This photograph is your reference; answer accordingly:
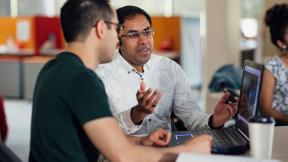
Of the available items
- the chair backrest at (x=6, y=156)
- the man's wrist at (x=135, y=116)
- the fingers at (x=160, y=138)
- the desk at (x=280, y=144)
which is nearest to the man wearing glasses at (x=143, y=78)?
the man's wrist at (x=135, y=116)

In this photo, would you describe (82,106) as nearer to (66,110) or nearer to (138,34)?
(66,110)

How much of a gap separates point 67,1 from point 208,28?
444 centimetres

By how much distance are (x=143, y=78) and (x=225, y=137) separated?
2.25 ft

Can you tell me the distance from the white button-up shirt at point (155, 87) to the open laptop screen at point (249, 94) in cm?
43

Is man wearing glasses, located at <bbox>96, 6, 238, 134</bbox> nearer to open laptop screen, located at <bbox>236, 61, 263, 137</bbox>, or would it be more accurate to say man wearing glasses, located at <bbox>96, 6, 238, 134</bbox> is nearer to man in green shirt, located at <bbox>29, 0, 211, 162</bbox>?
open laptop screen, located at <bbox>236, 61, 263, 137</bbox>

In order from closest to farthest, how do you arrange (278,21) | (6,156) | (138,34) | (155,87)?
(6,156) < (138,34) < (155,87) < (278,21)

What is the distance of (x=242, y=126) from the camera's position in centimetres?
199

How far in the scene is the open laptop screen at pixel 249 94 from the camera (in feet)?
5.90

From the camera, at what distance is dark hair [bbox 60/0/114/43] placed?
1.75m

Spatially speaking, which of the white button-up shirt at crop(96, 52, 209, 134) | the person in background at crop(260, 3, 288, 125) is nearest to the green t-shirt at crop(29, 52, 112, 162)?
the white button-up shirt at crop(96, 52, 209, 134)

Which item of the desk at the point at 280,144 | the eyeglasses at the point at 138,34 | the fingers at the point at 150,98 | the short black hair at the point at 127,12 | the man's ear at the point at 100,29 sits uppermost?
the short black hair at the point at 127,12

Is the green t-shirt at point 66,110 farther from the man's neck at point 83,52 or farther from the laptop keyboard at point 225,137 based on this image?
the laptop keyboard at point 225,137

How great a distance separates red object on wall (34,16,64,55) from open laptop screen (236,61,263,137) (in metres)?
6.86

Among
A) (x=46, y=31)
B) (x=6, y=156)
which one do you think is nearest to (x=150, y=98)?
(x=6, y=156)
